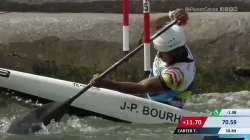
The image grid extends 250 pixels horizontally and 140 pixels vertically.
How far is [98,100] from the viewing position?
5.88 meters

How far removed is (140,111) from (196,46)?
237 cm

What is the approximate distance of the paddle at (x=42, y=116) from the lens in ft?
18.4

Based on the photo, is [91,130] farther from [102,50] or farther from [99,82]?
[102,50]

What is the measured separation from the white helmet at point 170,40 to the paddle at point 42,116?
0.08 meters

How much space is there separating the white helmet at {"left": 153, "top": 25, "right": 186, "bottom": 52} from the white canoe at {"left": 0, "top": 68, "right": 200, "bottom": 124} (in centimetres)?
55

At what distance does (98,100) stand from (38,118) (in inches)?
22.1

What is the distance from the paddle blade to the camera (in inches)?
221

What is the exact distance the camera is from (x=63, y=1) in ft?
28.6

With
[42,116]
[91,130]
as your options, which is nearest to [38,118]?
[42,116]

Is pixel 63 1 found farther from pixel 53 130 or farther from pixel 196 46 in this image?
pixel 53 130
